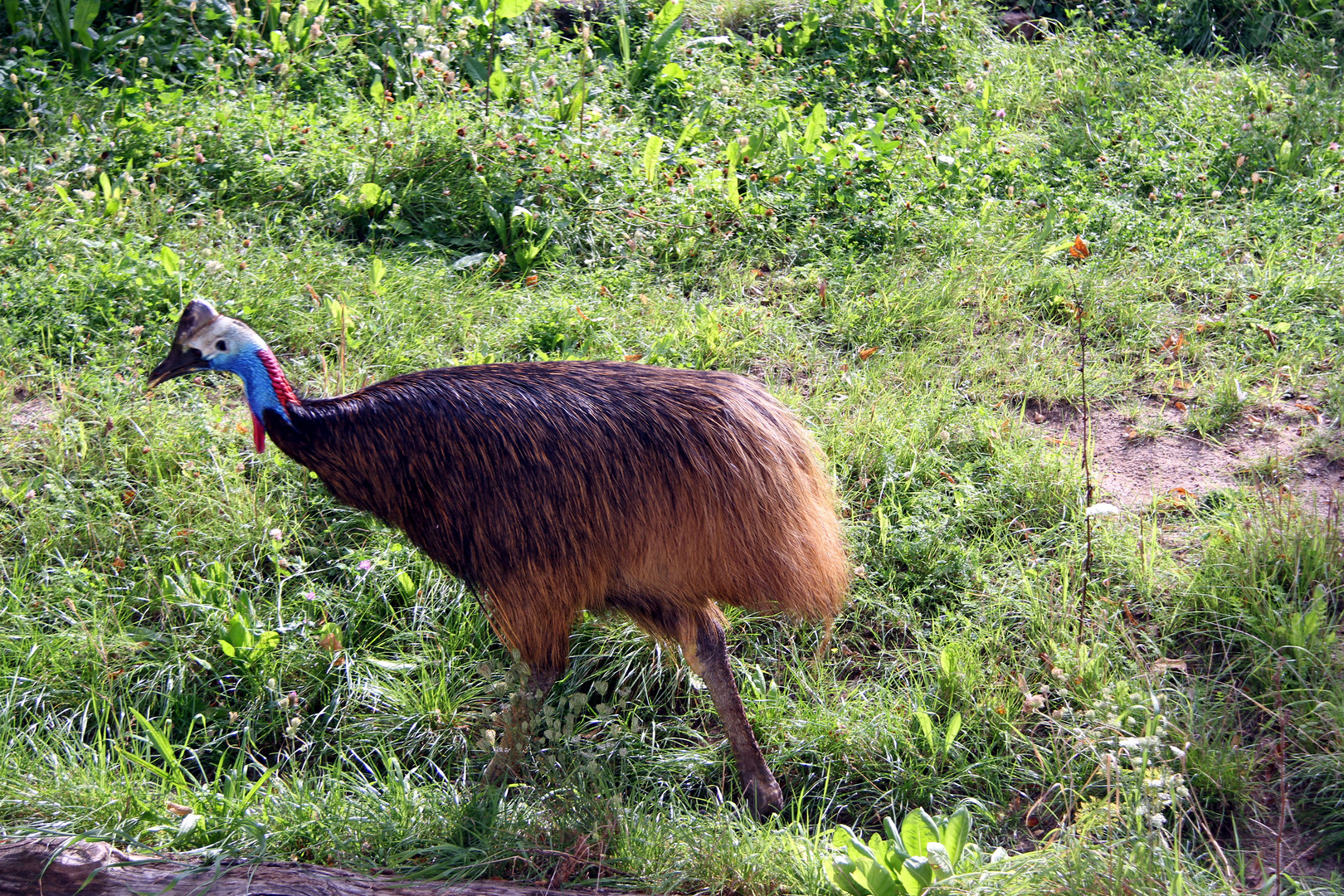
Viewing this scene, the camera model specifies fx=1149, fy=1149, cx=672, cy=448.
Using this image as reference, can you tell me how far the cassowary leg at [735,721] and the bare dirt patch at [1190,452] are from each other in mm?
1637

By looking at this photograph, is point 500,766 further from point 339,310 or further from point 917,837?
point 339,310

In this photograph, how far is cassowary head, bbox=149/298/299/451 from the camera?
123 inches

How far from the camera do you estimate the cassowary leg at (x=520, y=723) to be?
323 cm

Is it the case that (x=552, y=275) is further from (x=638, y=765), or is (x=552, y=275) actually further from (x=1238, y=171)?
(x=1238, y=171)

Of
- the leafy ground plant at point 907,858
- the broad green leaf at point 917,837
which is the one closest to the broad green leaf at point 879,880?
the leafy ground plant at point 907,858

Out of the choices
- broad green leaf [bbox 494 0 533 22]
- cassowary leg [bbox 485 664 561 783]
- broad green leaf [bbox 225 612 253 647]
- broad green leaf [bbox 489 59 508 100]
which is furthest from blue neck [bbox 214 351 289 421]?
broad green leaf [bbox 494 0 533 22]

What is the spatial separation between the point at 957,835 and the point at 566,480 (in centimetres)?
131

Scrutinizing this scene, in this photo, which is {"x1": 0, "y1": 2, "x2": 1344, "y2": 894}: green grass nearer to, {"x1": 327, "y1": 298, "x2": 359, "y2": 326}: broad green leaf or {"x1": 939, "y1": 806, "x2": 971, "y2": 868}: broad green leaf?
{"x1": 327, "y1": 298, "x2": 359, "y2": 326}: broad green leaf

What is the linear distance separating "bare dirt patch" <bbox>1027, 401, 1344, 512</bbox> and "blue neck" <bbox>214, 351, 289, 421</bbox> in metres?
2.80

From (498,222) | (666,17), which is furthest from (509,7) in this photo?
(498,222)

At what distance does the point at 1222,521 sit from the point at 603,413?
2.21 metres

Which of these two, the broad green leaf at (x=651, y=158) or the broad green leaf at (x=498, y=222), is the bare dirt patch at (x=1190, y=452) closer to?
the broad green leaf at (x=651, y=158)

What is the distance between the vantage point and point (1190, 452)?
171 inches

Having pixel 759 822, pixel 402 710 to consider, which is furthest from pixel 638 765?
pixel 402 710
